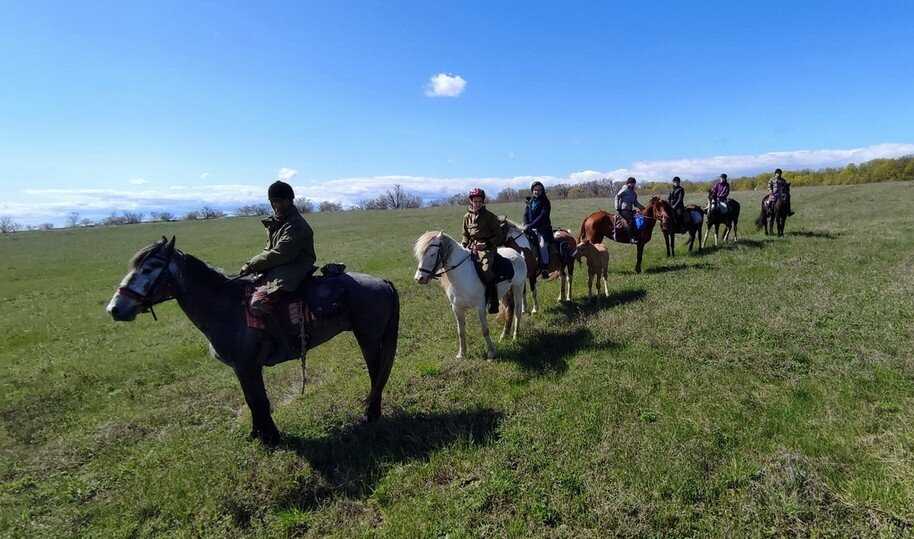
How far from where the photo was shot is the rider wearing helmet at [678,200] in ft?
59.9

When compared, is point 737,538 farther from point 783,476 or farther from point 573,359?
point 573,359

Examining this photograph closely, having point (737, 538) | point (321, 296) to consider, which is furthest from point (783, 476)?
point (321, 296)

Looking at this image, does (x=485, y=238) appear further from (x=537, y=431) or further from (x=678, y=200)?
(x=678, y=200)

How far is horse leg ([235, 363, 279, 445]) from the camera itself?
5.79 meters

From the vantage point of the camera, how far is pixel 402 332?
11.3m

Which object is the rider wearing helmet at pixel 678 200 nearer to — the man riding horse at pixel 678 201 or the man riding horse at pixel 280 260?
the man riding horse at pixel 678 201

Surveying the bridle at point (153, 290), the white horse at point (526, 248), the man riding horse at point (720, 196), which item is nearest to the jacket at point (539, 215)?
the white horse at point (526, 248)

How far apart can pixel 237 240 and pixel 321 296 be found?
4407 centimetres

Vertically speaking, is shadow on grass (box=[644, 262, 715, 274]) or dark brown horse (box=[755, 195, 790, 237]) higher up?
dark brown horse (box=[755, 195, 790, 237])

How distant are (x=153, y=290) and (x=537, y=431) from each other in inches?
199

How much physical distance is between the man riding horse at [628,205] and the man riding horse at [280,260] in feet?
42.6

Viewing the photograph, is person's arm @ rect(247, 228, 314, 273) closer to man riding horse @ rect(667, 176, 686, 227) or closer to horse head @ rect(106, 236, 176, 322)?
horse head @ rect(106, 236, 176, 322)

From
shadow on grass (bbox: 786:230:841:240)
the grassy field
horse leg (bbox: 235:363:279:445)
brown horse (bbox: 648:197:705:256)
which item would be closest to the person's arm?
horse leg (bbox: 235:363:279:445)

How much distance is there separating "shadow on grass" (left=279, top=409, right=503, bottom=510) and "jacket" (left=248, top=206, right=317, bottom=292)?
2213 millimetres
